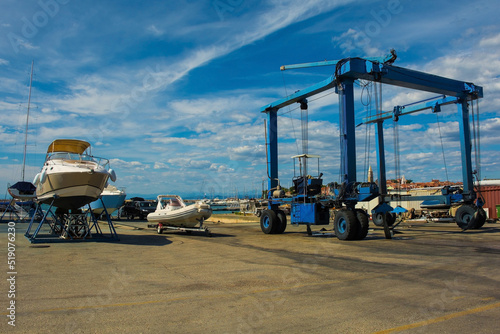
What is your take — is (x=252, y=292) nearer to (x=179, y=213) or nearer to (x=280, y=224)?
(x=179, y=213)

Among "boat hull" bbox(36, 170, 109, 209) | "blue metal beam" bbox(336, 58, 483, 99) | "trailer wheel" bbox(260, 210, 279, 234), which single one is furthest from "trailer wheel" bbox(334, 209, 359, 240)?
"boat hull" bbox(36, 170, 109, 209)

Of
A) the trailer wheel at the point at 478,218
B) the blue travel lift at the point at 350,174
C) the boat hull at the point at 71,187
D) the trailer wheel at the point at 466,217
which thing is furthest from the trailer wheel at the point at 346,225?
the boat hull at the point at 71,187

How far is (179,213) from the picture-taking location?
16969mm

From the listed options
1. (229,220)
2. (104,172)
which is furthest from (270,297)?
(229,220)

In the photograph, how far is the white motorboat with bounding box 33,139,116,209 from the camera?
13562 millimetres

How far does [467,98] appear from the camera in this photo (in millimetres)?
23281

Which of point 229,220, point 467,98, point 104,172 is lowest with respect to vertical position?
point 229,220

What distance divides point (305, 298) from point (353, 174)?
11654 mm

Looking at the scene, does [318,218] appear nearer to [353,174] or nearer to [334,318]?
[353,174]

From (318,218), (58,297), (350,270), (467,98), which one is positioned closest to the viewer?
(58,297)

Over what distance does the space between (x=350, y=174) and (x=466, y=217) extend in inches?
345

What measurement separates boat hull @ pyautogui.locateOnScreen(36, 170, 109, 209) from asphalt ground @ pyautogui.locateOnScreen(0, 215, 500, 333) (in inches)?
122

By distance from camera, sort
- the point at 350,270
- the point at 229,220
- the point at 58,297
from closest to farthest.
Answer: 1. the point at 58,297
2. the point at 350,270
3. the point at 229,220

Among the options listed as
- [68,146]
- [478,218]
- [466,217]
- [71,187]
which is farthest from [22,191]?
[478,218]
